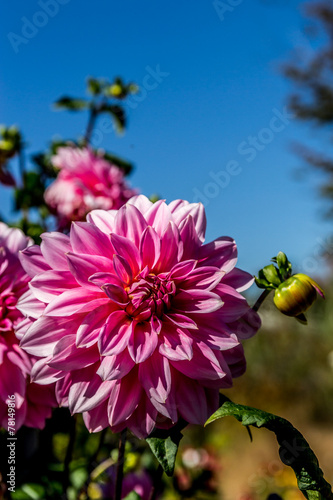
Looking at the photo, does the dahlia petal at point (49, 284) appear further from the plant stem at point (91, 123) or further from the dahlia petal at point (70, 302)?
the plant stem at point (91, 123)

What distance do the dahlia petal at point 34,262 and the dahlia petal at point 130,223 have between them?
65mm

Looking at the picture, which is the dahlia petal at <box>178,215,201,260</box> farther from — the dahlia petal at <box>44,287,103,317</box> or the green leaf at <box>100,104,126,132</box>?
the green leaf at <box>100,104,126,132</box>

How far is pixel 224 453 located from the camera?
252 centimetres

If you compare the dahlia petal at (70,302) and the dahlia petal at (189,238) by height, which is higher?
the dahlia petal at (189,238)

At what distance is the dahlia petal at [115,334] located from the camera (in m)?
0.37

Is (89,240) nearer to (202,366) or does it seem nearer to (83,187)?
(202,366)

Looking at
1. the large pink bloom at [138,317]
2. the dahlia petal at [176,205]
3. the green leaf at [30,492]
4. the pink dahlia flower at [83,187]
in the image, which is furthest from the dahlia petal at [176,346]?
the pink dahlia flower at [83,187]

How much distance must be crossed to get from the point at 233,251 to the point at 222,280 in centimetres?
3

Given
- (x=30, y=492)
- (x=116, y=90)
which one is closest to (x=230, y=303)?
(x=30, y=492)

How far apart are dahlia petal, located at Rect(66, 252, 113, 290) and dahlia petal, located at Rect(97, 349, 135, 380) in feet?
0.19

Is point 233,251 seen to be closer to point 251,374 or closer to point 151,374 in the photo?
point 151,374

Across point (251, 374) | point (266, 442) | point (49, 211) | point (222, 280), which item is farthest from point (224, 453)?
point (222, 280)

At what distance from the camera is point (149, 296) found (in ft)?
1.33

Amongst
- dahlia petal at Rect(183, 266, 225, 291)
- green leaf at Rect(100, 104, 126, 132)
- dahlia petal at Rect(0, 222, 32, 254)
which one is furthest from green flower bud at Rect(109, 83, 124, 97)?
dahlia petal at Rect(183, 266, 225, 291)
